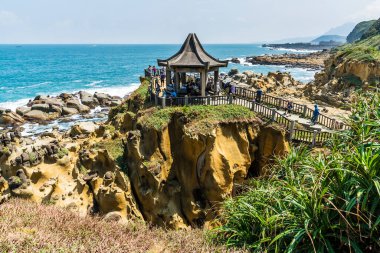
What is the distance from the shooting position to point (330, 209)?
22.3 feet

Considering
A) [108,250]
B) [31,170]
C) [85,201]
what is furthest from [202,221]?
[31,170]

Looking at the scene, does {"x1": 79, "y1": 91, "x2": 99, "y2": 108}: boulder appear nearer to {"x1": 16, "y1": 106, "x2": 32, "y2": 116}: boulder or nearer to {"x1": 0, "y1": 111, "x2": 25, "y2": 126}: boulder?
{"x1": 16, "y1": 106, "x2": 32, "y2": 116}: boulder

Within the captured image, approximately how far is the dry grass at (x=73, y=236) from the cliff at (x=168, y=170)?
635 centimetres

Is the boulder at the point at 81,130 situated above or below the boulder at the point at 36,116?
above

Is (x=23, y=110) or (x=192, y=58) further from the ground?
(x=192, y=58)

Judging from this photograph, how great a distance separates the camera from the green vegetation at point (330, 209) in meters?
6.12

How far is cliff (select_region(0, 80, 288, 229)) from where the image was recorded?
14727mm

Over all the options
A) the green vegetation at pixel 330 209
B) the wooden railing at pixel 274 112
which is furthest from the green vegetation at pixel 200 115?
the green vegetation at pixel 330 209

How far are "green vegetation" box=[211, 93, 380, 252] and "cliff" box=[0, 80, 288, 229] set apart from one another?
6180mm

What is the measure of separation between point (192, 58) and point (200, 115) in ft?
16.5

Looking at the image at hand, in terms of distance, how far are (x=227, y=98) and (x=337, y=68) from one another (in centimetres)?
3353

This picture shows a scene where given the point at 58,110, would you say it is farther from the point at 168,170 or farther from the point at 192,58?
the point at 168,170

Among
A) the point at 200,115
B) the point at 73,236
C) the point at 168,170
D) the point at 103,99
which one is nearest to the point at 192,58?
the point at 200,115

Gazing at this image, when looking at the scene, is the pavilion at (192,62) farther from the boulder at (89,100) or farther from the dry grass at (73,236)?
the boulder at (89,100)
